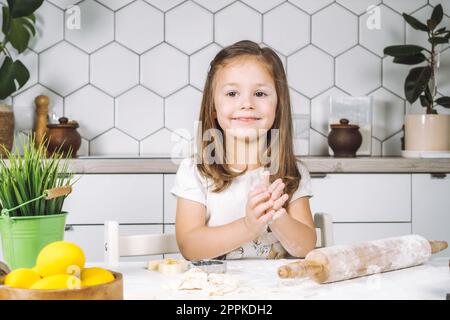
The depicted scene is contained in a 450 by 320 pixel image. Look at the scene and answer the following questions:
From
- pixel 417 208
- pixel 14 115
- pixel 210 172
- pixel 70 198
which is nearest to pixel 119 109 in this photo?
pixel 14 115

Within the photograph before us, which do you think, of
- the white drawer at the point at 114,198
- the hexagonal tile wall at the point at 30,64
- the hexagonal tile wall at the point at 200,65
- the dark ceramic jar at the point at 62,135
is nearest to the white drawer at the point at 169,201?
the white drawer at the point at 114,198

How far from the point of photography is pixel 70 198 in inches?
82.4

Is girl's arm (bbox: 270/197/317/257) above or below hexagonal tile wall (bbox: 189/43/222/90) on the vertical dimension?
below

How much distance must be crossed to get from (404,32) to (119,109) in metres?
1.31

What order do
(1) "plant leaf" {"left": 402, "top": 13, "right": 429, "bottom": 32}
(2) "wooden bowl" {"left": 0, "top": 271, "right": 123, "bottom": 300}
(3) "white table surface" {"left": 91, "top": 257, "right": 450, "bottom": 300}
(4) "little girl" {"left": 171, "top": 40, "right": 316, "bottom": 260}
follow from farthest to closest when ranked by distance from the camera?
(1) "plant leaf" {"left": 402, "top": 13, "right": 429, "bottom": 32}, (4) "little girl" {"left": 171, "top": 40, "right": 316, "bottom": 260}, (3) "white table surface" {"left": 91, "top": 257, "right": 450, "bottom": 300}, (2) "wooden bowl" {"left": 0, "top": 271, "right": 123, "bottom": 300}

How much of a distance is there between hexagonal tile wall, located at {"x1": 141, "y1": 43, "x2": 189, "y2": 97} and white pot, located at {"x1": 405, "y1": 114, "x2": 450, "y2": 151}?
38.7 inches

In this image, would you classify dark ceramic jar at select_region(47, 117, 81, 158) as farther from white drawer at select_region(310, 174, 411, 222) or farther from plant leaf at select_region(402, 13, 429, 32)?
plant leaf at select_region(402, 13, 429, 32)

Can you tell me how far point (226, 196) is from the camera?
1.56 metres

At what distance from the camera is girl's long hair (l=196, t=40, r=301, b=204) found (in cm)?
157

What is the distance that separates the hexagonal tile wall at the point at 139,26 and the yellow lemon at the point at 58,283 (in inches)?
81.0

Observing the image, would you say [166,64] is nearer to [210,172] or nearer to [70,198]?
[70,198]

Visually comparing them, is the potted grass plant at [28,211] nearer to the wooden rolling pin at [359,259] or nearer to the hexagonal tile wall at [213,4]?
the wooden rolling pin at [359,259]

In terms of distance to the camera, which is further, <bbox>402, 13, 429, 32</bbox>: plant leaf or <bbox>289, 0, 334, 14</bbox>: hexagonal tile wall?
<bbox>289, 0, 334, 14</bbox>: hexagonal tile wall

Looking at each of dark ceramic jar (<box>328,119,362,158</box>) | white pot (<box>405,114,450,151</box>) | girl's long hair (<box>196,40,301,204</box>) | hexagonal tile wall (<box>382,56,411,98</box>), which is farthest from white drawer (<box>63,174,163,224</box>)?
hexagonal tile wall (<box>382,56,411,98</box>)
